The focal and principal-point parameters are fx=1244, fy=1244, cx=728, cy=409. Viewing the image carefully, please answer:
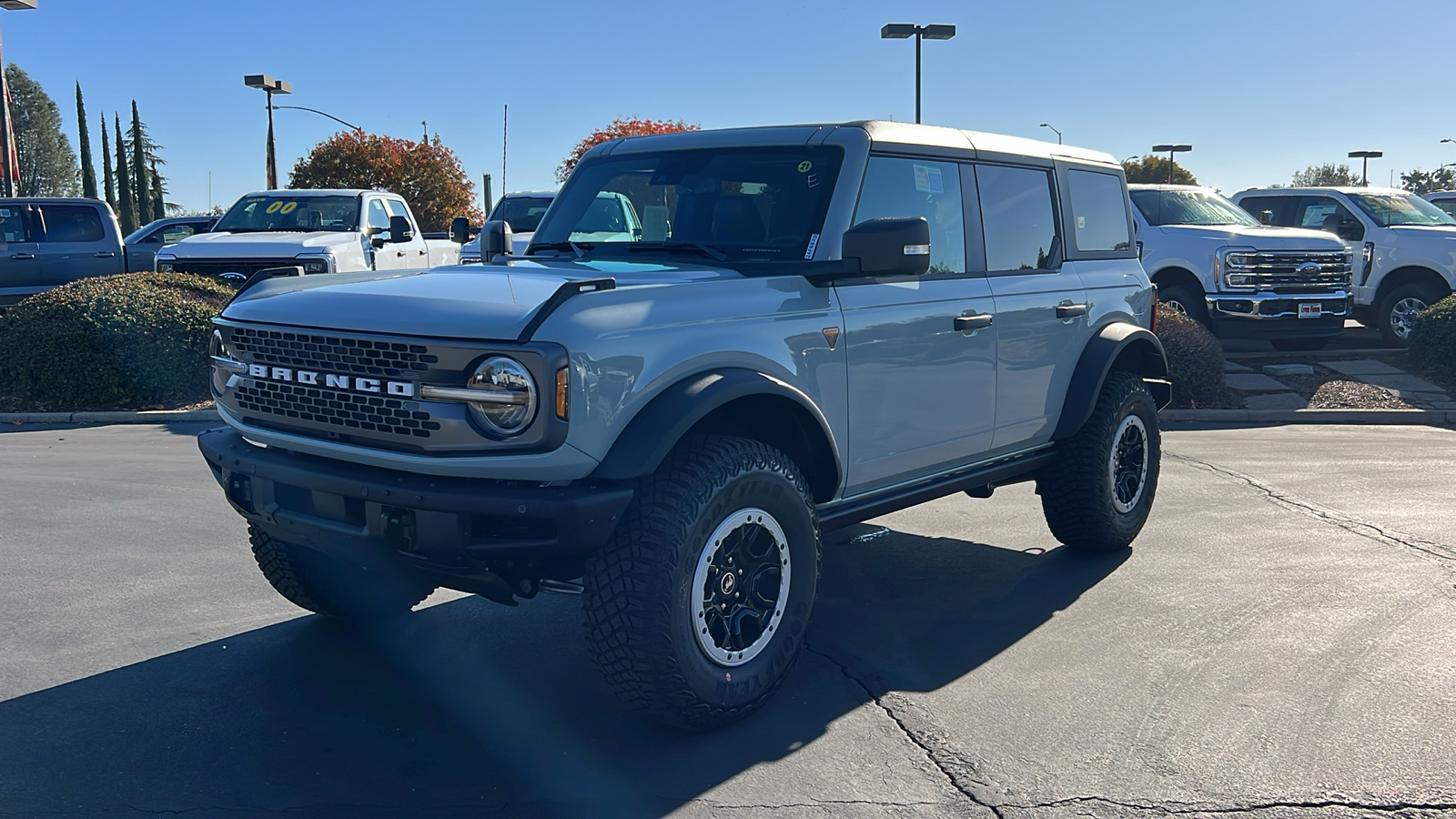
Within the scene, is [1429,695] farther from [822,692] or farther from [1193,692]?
[822,692]

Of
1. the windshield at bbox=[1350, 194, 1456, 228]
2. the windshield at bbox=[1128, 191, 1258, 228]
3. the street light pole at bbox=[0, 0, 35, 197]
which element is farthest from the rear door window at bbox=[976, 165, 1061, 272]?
the street light pole at bbox=[0, 0, 35, 197]

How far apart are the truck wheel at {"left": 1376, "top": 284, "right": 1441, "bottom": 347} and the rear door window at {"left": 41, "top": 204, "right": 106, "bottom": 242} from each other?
1732cm

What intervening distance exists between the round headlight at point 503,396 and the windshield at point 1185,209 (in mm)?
12800


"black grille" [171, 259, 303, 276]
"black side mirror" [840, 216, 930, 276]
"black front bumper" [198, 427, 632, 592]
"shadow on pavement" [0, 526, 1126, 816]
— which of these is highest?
"black grille" [171, 259, 303, 276]

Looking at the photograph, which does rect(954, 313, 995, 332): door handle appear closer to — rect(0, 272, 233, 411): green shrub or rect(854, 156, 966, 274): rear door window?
rect(854, 156, 966, 274): rear door window

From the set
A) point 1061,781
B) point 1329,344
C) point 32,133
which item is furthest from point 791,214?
point 32,133

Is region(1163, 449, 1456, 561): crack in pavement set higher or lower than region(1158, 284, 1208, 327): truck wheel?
lower

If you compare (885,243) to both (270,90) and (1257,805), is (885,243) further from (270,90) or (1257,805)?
(270,90)

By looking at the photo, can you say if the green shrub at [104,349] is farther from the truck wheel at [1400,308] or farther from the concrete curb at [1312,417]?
the truck wheel at [1400,308]

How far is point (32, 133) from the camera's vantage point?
7294cm

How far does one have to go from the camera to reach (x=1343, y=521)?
7.39 metres

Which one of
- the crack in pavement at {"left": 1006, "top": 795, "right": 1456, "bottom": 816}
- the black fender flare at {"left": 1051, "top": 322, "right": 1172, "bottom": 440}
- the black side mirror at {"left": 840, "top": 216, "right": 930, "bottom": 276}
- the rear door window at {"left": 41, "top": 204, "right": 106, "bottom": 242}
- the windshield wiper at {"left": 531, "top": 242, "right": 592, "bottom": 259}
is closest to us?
the crack in pavement at {"left": 1006, "top": 795, "right": 1456, "bottom": 816}

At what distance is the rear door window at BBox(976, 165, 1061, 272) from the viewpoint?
5605 millimetres

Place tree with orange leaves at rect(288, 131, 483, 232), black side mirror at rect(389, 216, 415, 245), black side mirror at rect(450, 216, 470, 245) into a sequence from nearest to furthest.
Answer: black side mirror at rect(450, 216, 470, 245) → black side mirror at rect(389, 216, 415, 245) → tree with orange leaves at rect(288, 131, 483, 232)
